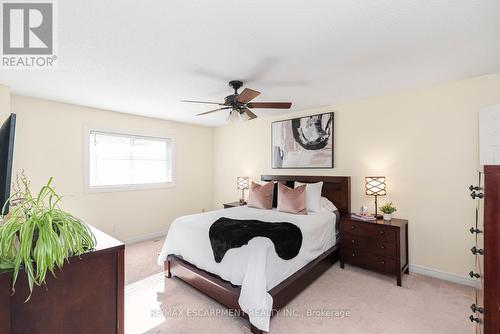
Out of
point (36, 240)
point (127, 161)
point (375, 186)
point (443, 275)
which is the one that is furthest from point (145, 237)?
point (443, 275)

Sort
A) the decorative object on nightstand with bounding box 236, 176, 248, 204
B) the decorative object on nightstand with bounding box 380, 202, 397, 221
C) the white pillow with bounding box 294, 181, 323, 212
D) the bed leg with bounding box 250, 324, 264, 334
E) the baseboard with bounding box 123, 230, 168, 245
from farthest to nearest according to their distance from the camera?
the decorative object on nightstand with bounding box 236, 176, 248, 204, the baseboard with bounding box 123, 230, 168, 245, the white pillow with bounding box 294, 181, 323, 212, the decorative object on nightstand with bounding box 380, 202, 397, 221, the bed leg with bounding box 250, 324, 264, 334

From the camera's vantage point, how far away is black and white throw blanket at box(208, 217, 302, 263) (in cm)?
223

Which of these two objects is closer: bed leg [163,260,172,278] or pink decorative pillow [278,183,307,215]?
bed leg [163,260,172,278]

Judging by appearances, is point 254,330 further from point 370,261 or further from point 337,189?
point 337,189

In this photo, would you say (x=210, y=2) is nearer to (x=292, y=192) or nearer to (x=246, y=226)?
(x=246, y=226)

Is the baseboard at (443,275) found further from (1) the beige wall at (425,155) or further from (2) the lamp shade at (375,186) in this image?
(2) the lamp shade at (375,186)

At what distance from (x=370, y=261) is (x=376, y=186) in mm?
976

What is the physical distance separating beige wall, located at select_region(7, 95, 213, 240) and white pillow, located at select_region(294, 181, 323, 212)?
9.44 ft

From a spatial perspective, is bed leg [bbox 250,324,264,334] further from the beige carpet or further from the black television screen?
the black television screen

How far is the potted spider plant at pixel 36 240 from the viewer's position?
926 mm

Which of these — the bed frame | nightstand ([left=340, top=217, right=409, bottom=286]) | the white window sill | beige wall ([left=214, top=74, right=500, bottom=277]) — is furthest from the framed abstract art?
the white window sill

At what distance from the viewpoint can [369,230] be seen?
2.92 meters

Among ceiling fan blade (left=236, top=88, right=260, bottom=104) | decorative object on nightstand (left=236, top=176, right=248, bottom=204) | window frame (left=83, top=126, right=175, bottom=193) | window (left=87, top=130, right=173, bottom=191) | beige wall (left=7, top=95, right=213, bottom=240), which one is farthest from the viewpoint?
decorative object on nightstand (left=236, top=176, right=248, bottom=204)

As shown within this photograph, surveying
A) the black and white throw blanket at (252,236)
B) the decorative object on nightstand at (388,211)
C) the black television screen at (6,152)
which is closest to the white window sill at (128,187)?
the black and white throw blanket at (252,236)
